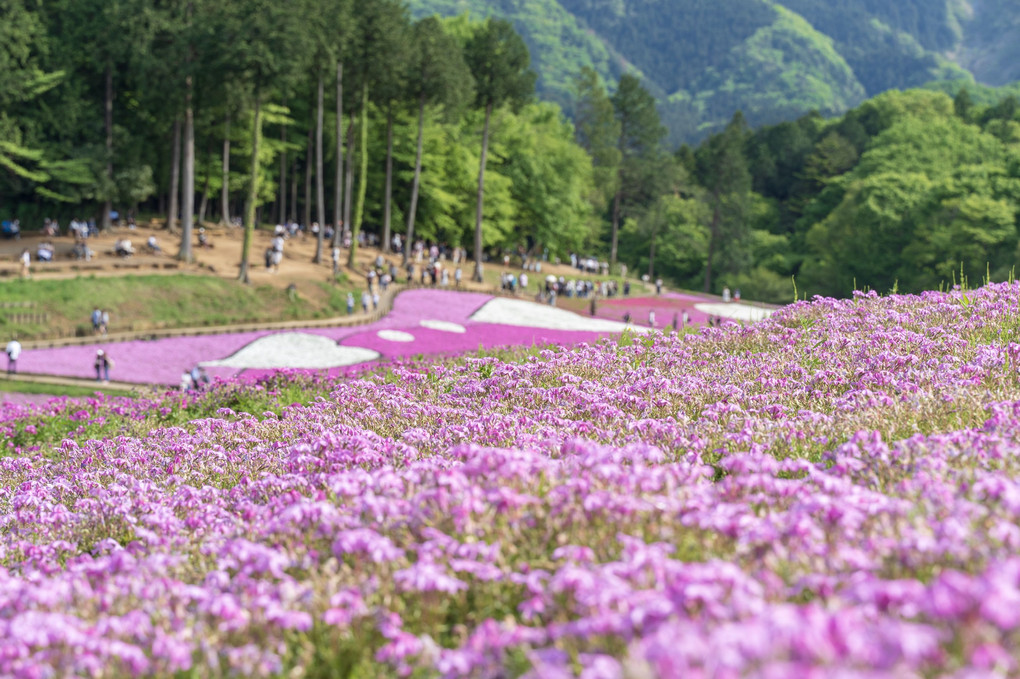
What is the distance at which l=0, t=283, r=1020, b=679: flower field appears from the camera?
321 cm

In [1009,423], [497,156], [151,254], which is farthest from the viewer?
[497,156]

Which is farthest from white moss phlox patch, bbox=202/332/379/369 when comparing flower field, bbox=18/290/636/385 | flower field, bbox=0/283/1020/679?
flower field, bbox=0/283/1020/679

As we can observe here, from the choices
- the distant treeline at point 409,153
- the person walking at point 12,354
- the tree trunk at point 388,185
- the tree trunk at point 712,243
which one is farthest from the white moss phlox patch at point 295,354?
the tree trunk at point 712,243

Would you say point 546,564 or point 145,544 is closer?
point 546,564

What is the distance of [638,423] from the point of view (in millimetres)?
6875

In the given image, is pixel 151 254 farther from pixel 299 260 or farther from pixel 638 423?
pixel 638 423

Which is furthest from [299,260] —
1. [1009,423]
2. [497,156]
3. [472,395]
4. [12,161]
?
[1009,423]

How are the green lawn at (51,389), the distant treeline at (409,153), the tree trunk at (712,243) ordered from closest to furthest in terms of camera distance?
the green lawn at (51,389)
the distant treeline at (409,153)
the tree trunk at (712,243)

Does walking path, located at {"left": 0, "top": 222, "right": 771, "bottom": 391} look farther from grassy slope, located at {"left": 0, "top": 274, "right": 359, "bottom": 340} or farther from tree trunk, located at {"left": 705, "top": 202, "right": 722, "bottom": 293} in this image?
tree trunk, located at {"left": 705, "top": 202, "right": 722, "bottom": 293}

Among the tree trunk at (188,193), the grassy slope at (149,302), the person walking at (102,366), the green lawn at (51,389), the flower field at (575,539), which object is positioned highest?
the tree trunk at (188,193)

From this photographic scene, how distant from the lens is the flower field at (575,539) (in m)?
3.21

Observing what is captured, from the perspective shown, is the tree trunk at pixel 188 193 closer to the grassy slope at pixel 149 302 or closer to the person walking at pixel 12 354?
the grassy slope at pixel 149 302

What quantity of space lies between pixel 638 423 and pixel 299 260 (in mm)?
46078

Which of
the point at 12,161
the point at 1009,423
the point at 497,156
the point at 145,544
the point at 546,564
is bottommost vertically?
the point at 145,544
